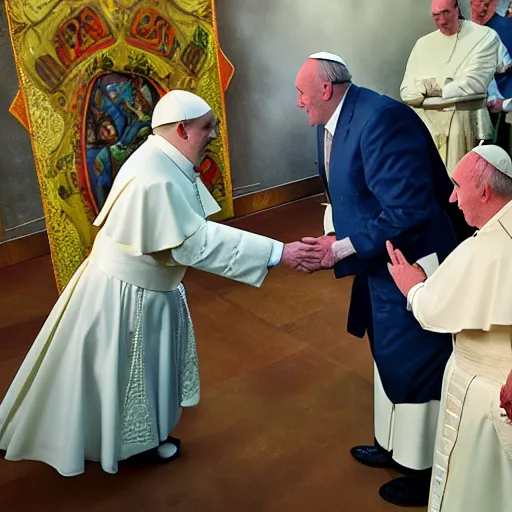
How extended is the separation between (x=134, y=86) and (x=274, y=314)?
223 centimetres

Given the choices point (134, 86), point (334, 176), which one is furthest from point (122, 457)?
point (134, 86)

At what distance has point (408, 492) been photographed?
9.36 feet

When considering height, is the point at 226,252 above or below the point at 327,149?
below

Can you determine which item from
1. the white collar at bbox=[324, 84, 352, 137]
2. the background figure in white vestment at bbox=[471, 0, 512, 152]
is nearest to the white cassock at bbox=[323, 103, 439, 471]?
the white collar at bbox=[324, 84, 352, 137]

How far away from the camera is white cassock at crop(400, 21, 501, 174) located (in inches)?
213

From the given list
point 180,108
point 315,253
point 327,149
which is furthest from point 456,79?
point 180,108

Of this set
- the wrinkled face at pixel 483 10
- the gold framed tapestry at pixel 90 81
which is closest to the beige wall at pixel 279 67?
the gold framed tapestry at pixel 90 81

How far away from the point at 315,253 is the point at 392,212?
1.37 ft

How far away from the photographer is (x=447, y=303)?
1.94 metres

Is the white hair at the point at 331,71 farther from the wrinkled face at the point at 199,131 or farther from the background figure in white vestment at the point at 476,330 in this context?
the background figure in white vestment at the point at 476,330

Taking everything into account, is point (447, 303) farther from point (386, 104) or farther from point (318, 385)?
point (318, 385)

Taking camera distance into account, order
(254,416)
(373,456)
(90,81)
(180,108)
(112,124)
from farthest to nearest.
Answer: (112,124) < (90,81) < (254,416) < (373,456) < (180,108)

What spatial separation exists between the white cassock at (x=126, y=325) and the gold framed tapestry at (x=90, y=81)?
1.92 m

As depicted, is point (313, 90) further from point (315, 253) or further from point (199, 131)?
point (315, 253)
